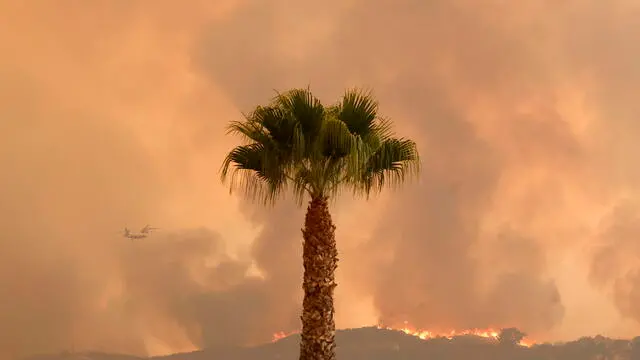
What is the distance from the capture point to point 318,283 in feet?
34.7

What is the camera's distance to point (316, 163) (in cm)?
1035

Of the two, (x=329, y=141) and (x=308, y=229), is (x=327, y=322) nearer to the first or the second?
(x=308, y=229)

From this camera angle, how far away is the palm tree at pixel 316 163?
33.9ft

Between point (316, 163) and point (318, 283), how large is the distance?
6.96 feet

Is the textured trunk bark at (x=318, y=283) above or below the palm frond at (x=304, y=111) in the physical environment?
below

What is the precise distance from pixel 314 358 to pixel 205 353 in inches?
7731

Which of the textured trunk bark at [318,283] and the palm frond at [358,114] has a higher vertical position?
the palm frond at [358,114]

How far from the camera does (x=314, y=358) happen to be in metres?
10.4

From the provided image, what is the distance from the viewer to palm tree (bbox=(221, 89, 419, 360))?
10.3m

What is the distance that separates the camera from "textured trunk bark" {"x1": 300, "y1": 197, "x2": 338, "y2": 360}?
10453 millimetres

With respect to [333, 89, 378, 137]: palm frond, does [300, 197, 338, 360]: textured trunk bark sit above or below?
below

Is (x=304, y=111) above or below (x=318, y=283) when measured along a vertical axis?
above

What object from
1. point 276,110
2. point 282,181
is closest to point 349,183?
point 282,181

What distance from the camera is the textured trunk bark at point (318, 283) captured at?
1045 centimetres
